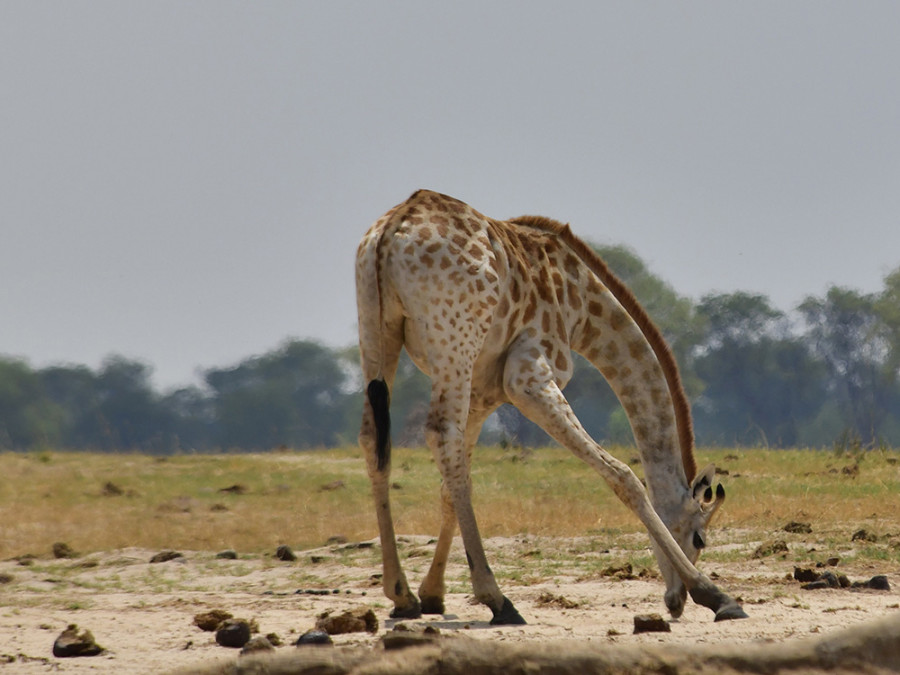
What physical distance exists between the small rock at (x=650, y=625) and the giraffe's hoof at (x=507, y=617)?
763 mm

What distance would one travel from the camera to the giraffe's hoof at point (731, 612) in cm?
575

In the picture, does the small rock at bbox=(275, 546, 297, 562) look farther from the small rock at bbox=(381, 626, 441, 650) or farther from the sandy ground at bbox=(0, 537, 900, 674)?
the small rock at bbox=(381, 626, 441, 650)

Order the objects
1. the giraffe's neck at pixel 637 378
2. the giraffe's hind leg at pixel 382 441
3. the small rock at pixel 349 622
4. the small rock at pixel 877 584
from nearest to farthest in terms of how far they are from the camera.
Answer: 1. the small rock at pixel 349 622
2. the giraffe's hind leg at pixel 382 441
3. the small rock at pixel 877 584
4. the giraffe's neck at pixel 637 378

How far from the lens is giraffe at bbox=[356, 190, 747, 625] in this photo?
Result: 20.7ft

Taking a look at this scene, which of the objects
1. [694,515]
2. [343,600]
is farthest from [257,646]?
[694,515]

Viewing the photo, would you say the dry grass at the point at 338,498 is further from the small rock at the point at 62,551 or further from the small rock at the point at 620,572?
the small rock at the point at 620,572

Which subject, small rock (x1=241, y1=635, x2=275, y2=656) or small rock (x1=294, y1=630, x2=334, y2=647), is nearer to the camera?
small rock (x1=241, y1=635, x2=275, y2=656)

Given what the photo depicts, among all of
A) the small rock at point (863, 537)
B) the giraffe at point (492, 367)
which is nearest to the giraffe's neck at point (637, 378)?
the giraffe at point (492, 367)

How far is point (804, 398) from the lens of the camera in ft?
212

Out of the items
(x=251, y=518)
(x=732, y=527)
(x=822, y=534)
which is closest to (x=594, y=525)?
(x=732, y=527)

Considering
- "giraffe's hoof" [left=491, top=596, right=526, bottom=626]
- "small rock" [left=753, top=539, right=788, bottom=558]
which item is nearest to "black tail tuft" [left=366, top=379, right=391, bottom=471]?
"giraffe's hoof" [left=491, top=596, right=526, bottom=626]

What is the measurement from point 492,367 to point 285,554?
3.88 metres

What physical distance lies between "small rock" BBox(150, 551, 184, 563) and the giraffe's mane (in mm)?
4567

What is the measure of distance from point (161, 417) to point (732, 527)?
51.6m
